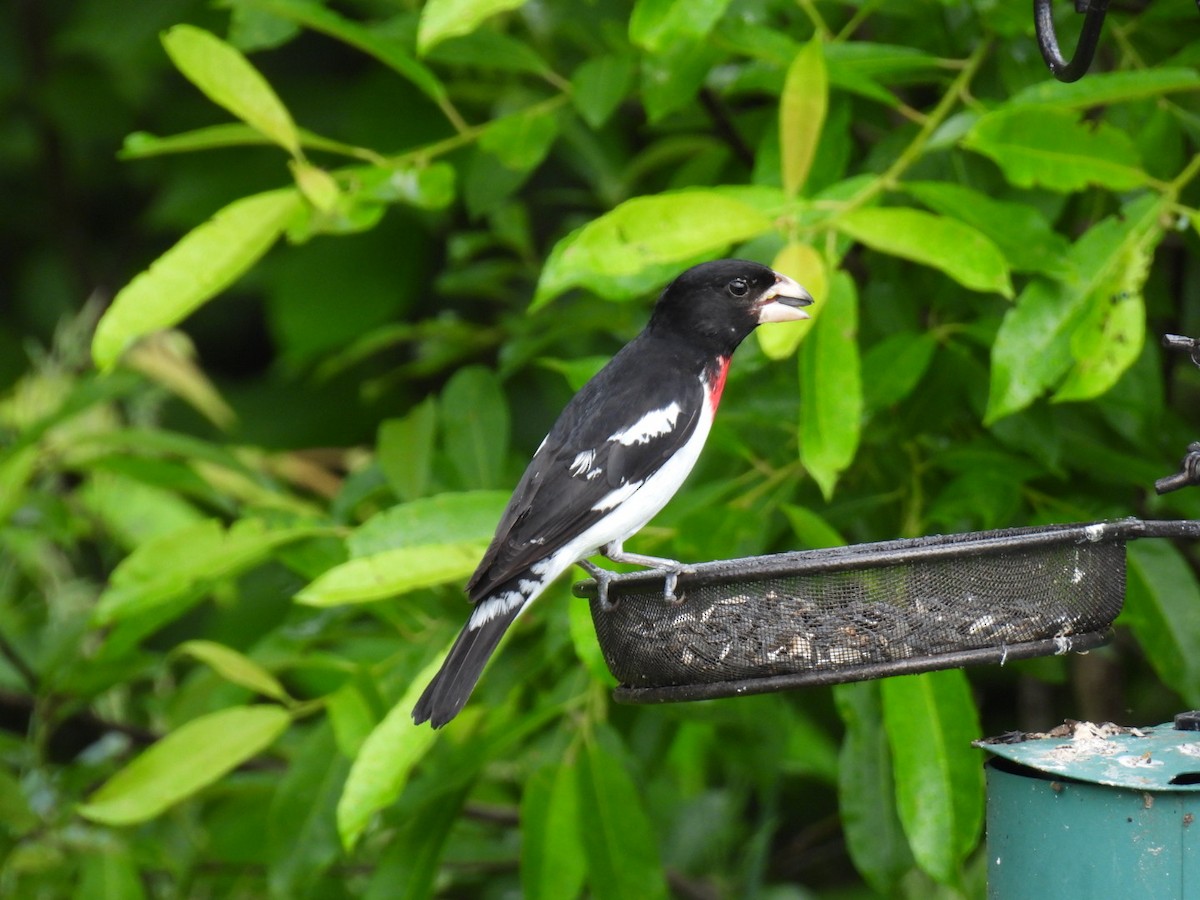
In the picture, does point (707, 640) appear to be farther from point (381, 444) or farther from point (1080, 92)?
point (381, 444)

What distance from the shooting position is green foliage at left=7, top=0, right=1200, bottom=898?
2.59 metres

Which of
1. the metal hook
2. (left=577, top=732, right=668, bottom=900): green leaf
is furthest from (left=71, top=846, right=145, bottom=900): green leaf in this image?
the metal hook

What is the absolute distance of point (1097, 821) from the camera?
1.87 metres

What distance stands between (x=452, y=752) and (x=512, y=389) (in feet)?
7.19

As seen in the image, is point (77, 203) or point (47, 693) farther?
point (77, 203)

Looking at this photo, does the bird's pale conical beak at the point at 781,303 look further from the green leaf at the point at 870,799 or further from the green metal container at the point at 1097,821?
the green metal container at the point at 1097,821

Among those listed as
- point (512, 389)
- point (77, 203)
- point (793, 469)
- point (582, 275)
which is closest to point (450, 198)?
point (582, 275)

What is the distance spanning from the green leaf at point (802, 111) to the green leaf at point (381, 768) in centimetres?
113

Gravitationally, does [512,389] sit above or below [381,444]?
below

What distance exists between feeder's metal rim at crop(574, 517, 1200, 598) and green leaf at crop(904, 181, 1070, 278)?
0.50m

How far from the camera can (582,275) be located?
2486mm

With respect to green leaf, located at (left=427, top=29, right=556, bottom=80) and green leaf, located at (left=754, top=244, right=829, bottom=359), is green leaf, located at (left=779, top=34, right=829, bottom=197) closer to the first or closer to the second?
green leaf, located at (left=754, top=244, right=829, bottom=359)

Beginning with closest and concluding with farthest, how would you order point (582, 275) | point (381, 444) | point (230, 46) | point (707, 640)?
point (707, 640), point (582, 275), point (230, 46), point (381, 444)

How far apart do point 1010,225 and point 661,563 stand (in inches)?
33.0
